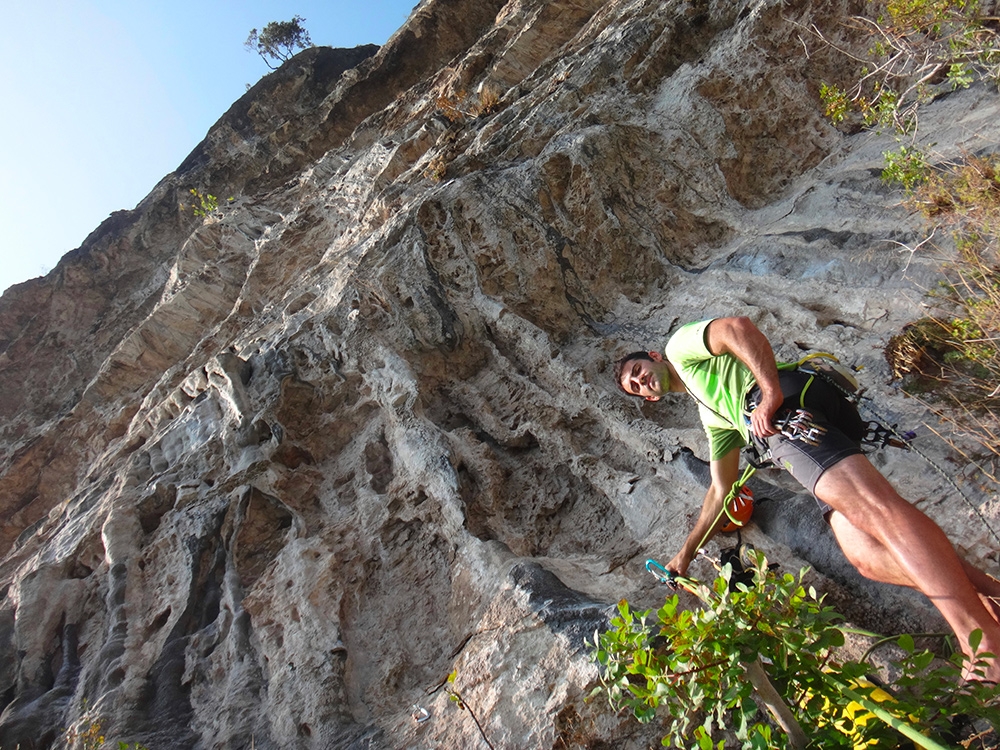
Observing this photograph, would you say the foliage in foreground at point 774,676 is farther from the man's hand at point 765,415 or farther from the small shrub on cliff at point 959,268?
the small shrub on cliff at point 959,268

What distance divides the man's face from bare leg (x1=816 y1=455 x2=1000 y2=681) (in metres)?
0.93

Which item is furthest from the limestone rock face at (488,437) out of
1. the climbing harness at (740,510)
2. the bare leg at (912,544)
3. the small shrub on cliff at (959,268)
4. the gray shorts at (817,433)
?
the gray shorts at (817,433)

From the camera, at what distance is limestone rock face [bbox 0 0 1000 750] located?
11.7 ft

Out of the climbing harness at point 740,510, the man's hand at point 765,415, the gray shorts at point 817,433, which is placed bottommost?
the climbing harness at point 740,510

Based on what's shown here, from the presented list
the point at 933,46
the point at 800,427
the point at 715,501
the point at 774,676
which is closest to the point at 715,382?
the point at 800,427

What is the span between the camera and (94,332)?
14.1 meters

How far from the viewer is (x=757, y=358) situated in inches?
101

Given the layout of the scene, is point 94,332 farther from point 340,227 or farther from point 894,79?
point 894,79

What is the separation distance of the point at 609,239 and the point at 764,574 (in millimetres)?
4791

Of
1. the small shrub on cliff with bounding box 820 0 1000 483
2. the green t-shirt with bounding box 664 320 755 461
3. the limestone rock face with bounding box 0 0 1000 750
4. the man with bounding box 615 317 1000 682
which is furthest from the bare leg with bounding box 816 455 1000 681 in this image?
the small shrub on cliff with bounding box 820 0 1000 483

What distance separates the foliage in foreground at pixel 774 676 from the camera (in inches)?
68.1

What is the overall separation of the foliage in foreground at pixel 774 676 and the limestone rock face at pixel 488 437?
93 cm

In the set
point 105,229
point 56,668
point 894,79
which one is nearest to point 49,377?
point 105,229

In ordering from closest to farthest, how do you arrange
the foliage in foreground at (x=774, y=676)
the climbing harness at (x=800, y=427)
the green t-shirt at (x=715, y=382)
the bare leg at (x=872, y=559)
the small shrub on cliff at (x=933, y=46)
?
1. the foliage in foreground at (x=774, y=676)
2. the bare leg at (x=872, y=559)
3. the climbing harness at (x=800, y=427)
4. the green t-shirt at (x=715, y=382)
5. the small shrub on cliff at (x=933, y=46)
